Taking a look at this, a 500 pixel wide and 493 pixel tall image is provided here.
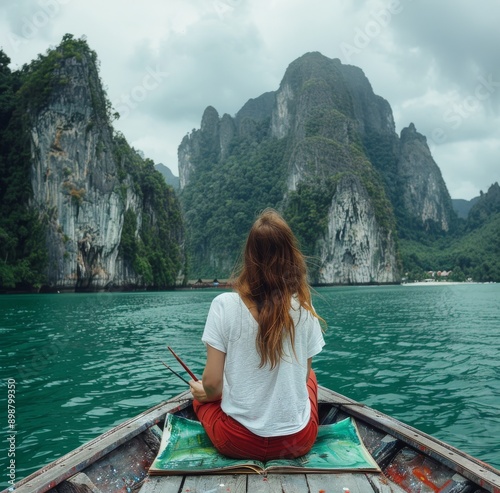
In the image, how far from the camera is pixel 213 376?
2.71 m

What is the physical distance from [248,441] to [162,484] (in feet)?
1.72

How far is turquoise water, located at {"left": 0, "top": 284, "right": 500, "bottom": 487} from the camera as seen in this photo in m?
5.82

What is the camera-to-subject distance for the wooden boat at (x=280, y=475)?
255 cm

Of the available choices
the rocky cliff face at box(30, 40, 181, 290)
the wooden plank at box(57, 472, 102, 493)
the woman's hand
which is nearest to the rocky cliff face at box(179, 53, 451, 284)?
the rocky cliff face at box(30, 40, 181, 290)

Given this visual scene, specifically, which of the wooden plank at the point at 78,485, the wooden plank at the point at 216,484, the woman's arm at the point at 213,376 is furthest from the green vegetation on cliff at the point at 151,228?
the wooden plank at the point at 216,484

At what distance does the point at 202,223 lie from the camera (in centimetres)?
12300

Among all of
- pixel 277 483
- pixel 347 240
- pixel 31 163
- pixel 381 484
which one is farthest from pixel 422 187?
pixel 277 483

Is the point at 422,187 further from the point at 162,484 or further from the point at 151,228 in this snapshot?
the point at 162,484

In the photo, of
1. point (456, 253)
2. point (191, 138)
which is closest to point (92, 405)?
point (456, 253)

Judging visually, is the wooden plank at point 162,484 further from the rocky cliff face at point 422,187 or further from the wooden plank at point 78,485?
the rocky cliff face at point 422,187

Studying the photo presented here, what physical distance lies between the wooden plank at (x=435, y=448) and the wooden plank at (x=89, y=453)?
1491 millimetres

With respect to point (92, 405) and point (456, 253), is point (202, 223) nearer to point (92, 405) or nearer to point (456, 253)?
point (456, 253)

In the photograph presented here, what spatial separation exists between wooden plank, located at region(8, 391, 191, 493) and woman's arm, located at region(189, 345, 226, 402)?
89cm

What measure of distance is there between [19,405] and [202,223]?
117 m
